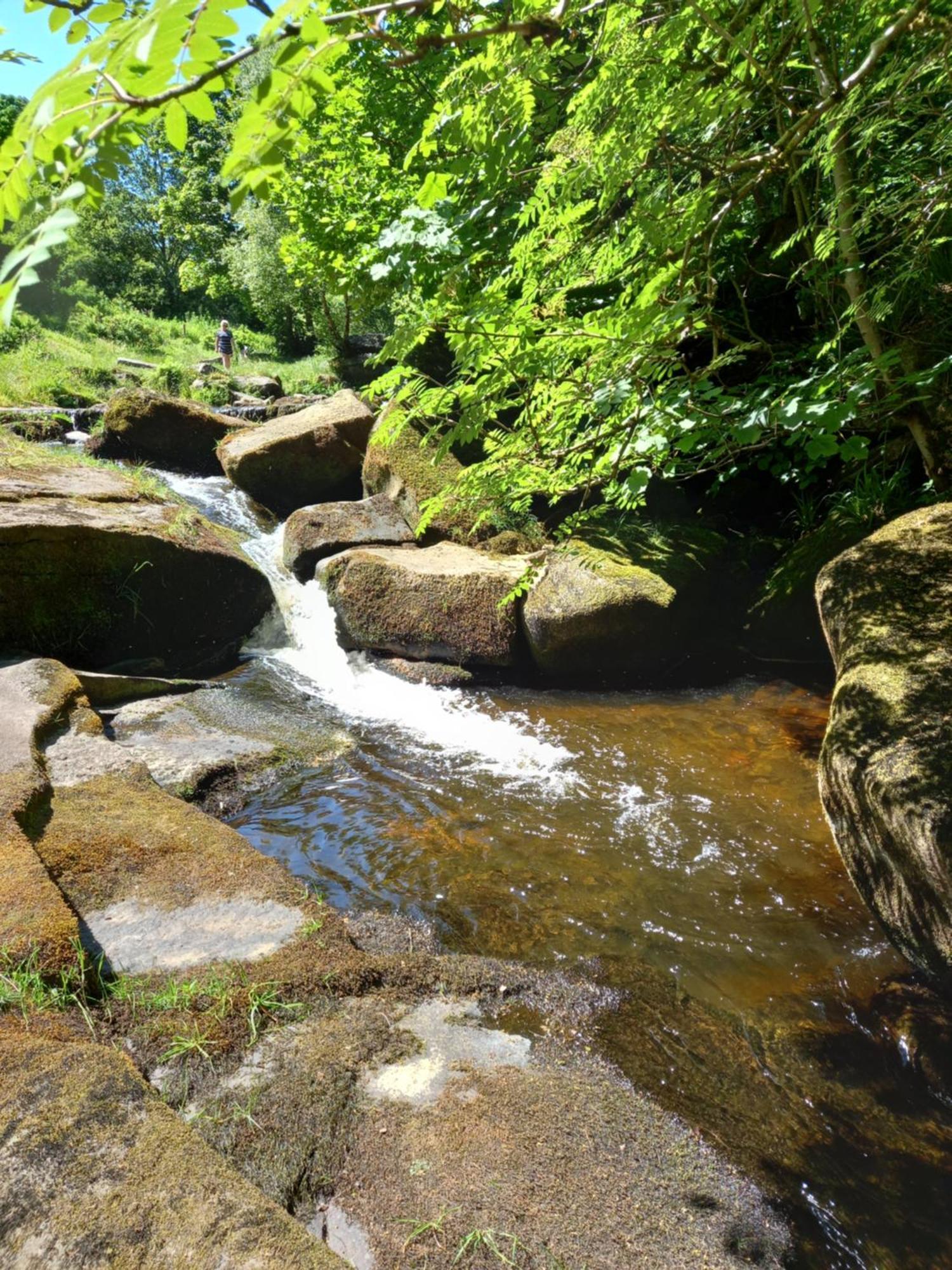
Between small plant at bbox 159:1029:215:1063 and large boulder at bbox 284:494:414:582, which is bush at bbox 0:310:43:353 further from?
small plant at bbox 159:1029:215:1063

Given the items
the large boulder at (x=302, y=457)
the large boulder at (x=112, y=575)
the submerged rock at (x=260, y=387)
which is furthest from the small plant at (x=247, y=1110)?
the submerged rock at (x=260, y=387)

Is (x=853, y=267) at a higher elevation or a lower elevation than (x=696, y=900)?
higher

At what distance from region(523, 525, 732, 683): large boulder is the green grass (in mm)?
11235

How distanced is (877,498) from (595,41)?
4.59 meters

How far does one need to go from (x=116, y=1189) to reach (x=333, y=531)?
7587 millimetres

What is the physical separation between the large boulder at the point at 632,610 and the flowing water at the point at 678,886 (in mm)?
363

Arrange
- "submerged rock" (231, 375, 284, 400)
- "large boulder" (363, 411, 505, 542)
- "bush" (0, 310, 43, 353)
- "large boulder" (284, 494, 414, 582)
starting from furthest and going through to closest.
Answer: "submerged rock" (231, 375, 284, 400)
"bush" (0, 310, 43, 353)
"large boulder" (284, 494, 414, 582)
"large boulder" (363, 411, 505, 542)

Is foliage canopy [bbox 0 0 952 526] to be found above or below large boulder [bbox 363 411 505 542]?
above

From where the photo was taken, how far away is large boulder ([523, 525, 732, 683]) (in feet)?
20.4

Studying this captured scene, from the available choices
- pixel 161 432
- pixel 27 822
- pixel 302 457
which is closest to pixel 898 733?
pixel 27 822

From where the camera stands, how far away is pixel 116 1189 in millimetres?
1456

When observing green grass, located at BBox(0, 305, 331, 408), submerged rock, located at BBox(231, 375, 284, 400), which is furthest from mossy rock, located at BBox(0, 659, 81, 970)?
submerged rock, located at BBox(231, 375, 284, 400)

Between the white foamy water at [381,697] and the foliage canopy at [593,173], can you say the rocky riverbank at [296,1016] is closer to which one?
the white foamy water at [381,697]

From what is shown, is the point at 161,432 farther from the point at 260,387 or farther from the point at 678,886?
the point at 678,886
